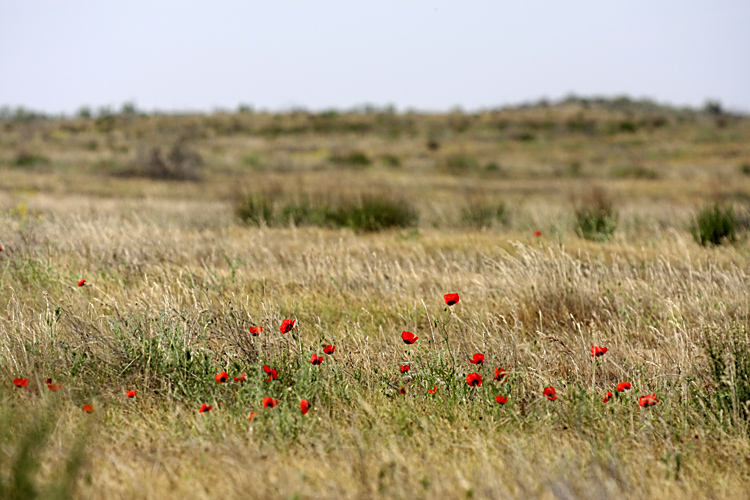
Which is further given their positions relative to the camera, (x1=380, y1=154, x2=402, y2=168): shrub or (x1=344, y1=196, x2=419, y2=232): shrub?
(x1=380, y1=154, x2=402, y2=168): shrub

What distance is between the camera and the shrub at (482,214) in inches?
442

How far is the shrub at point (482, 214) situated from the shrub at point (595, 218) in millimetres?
1426

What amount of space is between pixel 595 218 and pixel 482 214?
7.98 ft

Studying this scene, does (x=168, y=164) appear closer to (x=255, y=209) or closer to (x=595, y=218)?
(x=255, y=209)

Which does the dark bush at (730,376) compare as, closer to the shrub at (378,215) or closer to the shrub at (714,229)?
the shrub at (714,229)

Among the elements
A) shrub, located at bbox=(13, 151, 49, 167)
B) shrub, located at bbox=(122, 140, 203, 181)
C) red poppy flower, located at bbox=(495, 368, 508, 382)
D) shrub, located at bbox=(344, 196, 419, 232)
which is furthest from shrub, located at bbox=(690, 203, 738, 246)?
shrub, located at bbox=(13, 151, 49, 167)

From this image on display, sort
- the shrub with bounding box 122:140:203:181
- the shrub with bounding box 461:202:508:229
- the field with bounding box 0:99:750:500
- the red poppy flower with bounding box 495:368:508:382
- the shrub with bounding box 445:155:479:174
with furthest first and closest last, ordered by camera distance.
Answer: the shrub with bounding box 445:155:479:174, the shrub with bounding box 122:140:203:181, the shrub with bounding box 461:202:508:229, the red poppy flower with bounding box 495:368:508:382, the field with bounding box 0:99:750:500

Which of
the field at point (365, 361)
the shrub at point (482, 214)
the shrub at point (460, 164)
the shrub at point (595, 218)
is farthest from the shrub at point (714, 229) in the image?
the shrub at point (460, 164)

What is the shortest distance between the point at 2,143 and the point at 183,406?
3572 centimetres

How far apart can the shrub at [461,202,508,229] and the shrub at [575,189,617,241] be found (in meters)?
1.43

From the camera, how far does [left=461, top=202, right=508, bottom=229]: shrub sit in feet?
36.8

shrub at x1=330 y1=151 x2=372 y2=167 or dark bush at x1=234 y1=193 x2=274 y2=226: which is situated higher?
shrub at x1=330 y1=151 x2=372 y2=167

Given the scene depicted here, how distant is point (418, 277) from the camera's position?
6.16 metres

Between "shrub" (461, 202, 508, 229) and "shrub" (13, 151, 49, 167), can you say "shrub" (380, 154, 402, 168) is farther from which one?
"shrub" (461, 202, 508, 229)
